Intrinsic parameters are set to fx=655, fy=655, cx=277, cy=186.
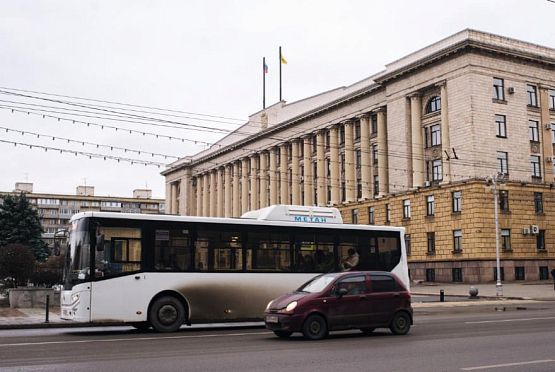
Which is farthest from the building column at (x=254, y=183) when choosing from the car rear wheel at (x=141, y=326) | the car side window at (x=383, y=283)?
the car side window at (x=383, y=283)

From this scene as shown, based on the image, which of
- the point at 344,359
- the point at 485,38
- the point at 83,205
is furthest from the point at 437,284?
the point at 83,205

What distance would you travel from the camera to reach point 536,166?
184ft

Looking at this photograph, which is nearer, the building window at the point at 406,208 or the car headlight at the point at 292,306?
the car headlight at the point at 292,306

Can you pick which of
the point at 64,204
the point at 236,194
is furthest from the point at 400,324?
the point at 64,204

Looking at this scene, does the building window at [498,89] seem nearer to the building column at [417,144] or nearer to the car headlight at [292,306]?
the building column at [417,144]

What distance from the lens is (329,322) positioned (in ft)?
49.1

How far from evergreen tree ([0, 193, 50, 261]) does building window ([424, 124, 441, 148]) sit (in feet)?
131

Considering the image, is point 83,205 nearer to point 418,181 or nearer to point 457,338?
point 418,181

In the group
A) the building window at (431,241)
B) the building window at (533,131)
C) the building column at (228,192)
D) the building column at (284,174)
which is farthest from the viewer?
the building column at (228,192)

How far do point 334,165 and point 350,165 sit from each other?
302 centimetres

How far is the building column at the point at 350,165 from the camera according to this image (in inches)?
2734

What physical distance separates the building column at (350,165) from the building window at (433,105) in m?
12.4

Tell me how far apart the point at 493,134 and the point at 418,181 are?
829 cm

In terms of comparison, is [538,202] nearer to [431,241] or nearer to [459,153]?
[459,153]
